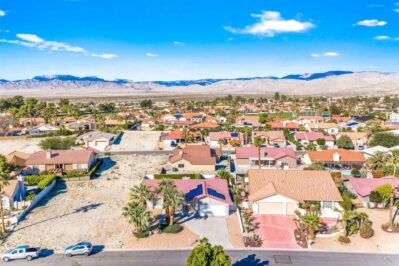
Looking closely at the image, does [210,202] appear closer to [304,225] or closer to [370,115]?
[304,225]

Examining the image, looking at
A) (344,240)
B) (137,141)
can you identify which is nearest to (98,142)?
(137,141)

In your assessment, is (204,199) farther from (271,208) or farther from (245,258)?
(245,258)

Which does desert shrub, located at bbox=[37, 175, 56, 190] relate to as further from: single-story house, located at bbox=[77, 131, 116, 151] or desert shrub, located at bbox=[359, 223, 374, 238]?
desert shrub, located at bbox=[359, 223, 374, 238]

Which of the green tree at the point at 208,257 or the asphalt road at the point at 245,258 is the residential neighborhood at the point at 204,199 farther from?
the green tree at the point at 208,257

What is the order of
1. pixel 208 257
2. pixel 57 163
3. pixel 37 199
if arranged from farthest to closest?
pixel 57 163
pixel 37 199
pixel 208 257

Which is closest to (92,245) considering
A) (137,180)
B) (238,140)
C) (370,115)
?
(137,180)

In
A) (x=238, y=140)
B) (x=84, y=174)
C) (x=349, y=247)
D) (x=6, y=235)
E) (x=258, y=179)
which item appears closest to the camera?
(x=349, y=247)
